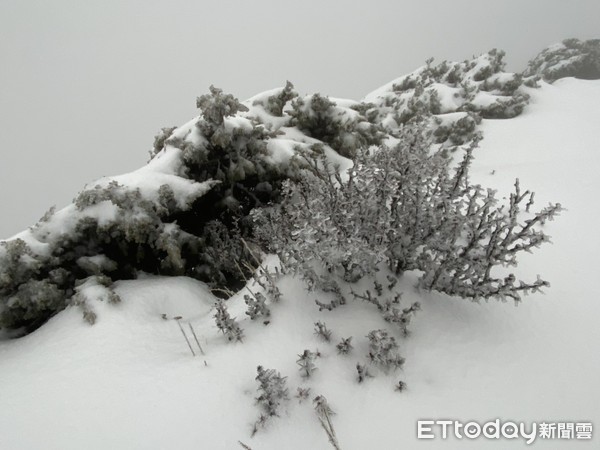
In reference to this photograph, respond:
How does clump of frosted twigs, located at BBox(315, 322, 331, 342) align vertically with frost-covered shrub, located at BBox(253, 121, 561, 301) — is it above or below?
below

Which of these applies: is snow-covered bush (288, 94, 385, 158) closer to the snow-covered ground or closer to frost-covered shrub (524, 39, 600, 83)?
the snow-covered ground

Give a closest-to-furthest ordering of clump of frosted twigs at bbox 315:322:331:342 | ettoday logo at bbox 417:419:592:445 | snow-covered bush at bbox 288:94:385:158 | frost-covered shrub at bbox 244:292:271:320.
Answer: ettoday logo at bbox 417:419:592:445
clump of frosted twigs at bbox 315:322:331:342
frost-covered shrub at bbox 244:292:271:320
snow-covered bush at bbox 288:94:385:158

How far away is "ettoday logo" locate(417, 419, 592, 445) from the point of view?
2424 mm

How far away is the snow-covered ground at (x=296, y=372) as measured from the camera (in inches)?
103

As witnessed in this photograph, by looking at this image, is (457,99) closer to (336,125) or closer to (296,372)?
(336,125)

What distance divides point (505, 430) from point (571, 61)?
74.6 feet

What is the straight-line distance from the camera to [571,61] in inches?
698

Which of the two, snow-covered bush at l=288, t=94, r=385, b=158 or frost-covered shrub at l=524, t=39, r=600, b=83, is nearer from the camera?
snow-covered bush at l=288, t=94, r=385, b=158

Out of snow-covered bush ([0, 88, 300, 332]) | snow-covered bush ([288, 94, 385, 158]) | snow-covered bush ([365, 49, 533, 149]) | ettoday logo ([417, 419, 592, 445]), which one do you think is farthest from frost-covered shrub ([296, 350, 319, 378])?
snow-covered bush ([365, 49, 533, 149])

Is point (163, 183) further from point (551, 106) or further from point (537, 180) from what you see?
point (551, 106)

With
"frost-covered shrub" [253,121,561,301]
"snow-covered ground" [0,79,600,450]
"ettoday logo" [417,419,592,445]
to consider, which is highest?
"frost-covered shrub" [253,121,561,301]

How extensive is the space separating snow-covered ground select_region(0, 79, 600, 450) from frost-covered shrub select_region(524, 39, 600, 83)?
19.4 metres

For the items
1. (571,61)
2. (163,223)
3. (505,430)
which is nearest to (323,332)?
(505,430)

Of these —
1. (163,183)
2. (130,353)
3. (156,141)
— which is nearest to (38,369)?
(130,353)
